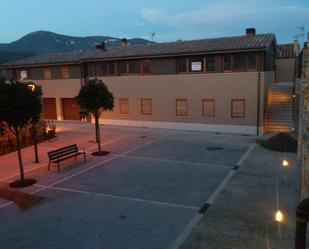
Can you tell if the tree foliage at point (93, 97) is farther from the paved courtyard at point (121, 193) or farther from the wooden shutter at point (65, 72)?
the wooden shutter at point (65, 72)

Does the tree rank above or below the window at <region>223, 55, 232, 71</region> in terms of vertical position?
below

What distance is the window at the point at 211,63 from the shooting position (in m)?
22.8

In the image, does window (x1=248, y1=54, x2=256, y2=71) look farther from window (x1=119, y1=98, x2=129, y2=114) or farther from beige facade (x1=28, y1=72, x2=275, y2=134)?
window (x1=119, y1=98, x2=129, y2=114)

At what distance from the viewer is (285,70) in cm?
3481

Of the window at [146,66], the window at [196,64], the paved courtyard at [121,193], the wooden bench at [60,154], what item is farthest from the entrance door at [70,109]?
the wooden bench at [60,154]

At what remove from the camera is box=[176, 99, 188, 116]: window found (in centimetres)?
2442

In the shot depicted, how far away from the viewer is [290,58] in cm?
3381

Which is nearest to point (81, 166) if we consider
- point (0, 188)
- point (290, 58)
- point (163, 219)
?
point (0, 188)

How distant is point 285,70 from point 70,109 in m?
25.3

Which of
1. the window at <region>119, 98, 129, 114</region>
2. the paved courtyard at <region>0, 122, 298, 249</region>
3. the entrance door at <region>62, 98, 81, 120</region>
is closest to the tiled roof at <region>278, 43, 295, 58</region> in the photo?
the paved courtyard at <region>0, 122, 298, 249</region>

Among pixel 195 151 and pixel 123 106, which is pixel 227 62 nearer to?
pixel 195 151

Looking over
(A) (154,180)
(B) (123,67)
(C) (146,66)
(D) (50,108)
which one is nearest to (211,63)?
(C) (146,66)

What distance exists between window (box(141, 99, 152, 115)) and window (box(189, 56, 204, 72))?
488cm

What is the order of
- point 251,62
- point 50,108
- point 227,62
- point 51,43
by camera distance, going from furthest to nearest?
1. point 51,43
2. point 50,108
3. point 227,62
4. point 251,62
